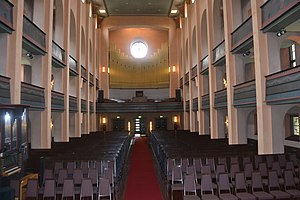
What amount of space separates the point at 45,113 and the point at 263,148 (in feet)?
29.2

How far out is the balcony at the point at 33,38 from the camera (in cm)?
1049

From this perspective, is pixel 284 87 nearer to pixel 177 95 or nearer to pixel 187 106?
pixel 187 106

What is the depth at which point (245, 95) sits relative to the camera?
11.5m

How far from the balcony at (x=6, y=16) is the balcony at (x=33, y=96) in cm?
217

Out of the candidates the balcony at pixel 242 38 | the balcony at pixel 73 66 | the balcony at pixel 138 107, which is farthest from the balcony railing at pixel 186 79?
the balcony at pixel 242 38

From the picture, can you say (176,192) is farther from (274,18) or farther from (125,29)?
(125,29)

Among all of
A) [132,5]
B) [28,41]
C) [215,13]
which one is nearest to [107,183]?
[28,41]

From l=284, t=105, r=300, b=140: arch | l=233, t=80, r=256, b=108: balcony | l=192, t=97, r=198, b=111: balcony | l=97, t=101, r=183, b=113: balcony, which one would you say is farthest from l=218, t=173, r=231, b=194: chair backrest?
l=97, t=101, r=183, b=113: balcony

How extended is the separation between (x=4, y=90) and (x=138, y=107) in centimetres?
1796

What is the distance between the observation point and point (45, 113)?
12.5 meters

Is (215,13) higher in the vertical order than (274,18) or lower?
higher

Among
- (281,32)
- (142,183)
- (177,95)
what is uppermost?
(281,32)

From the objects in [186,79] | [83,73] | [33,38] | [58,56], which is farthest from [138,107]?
[33,38]

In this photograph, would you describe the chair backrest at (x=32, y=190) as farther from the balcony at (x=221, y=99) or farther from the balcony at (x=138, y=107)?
the balcony at (x=138, y=107)
